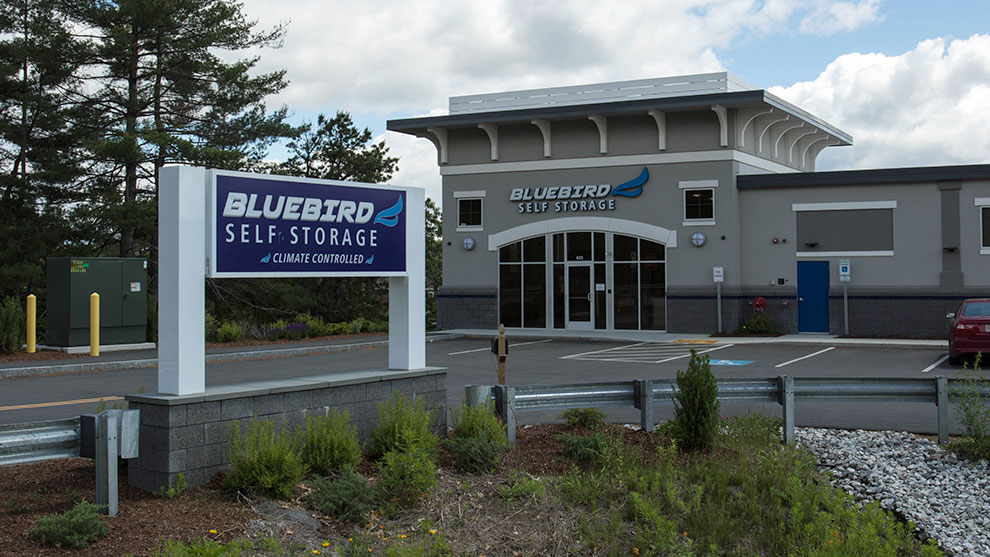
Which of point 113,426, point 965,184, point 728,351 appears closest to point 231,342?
point 728,351

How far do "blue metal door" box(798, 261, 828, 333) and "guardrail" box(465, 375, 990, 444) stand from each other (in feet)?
60.0

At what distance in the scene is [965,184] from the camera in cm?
2631

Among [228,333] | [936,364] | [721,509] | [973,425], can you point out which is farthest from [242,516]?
[228,333]

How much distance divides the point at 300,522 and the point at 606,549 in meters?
2.23

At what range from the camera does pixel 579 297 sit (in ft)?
101

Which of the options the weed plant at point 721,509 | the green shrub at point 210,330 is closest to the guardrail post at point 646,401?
the weed plant at point 721,509

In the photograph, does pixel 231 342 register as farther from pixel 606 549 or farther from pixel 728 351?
pixel 606 549

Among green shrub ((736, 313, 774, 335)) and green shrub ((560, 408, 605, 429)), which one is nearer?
green shrub ((560, 408, 605, 429))

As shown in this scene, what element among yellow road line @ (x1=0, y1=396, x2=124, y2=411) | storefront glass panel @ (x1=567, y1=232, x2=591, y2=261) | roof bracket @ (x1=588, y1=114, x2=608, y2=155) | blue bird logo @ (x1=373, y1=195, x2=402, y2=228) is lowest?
yellow road line @ (x1=0, y1=396, x2=124, y2=411)

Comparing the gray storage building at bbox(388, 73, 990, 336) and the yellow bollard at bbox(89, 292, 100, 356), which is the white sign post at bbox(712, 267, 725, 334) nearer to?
the gray storage building at bbox(388, 73, 990, 336)

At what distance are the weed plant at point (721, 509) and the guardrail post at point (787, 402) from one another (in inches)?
39.6

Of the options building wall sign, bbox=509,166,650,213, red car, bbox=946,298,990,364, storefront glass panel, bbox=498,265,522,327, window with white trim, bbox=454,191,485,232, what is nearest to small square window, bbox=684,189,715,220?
building wall sign, bbox=509,166,650,213

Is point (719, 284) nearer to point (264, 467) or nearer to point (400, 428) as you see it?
point (400, 428)

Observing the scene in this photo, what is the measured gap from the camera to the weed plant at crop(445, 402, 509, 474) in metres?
8.22
